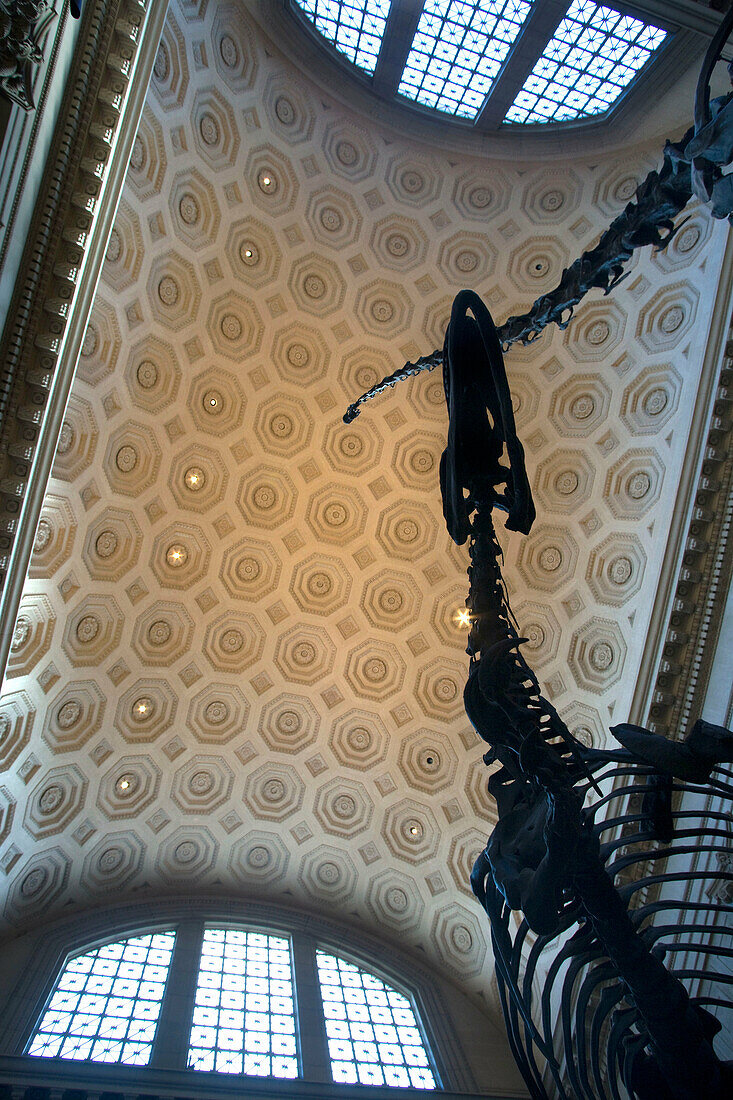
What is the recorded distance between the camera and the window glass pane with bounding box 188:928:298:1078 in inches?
342

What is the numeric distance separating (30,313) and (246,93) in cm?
674

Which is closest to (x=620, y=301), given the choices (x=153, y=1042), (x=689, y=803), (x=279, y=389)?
(x=279, y=389)

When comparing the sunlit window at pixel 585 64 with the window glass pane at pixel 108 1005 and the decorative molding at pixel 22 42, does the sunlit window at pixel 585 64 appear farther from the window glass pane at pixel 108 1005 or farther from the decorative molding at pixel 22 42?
the window glass pane at pixel 108 1005

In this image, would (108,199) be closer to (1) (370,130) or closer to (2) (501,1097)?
(1) (370,130)

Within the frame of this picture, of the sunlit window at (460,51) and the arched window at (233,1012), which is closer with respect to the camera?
the arched window at (233,1012)

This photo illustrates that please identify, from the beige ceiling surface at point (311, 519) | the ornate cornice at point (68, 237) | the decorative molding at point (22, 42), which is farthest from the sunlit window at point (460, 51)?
the decorative molding at point (22, 42)

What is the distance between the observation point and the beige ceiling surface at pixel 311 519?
10.9 meters

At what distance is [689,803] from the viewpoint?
913 centimetres

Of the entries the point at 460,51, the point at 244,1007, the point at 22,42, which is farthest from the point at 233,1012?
the point at 460,51

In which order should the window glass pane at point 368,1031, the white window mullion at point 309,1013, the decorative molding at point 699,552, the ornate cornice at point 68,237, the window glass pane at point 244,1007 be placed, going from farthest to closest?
the decorative molding at point 699,552, the window glass pane at point 368,1031, the white window mullion at point 309,1013, the window glass pane at point 244,1007, the ornate cornice at point 68,237

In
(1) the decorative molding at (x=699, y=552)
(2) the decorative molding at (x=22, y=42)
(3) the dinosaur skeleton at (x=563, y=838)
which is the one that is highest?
(2) the decorative molding at (x=22, y=42)

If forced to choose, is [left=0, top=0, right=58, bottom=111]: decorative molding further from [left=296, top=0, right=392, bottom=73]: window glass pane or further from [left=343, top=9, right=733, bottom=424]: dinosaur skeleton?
[left=296, top=0, right=392, bottom=73]: window glass pane

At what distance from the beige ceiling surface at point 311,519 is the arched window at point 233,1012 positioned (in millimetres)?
1300

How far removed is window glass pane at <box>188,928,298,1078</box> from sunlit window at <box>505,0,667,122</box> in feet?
49.9
